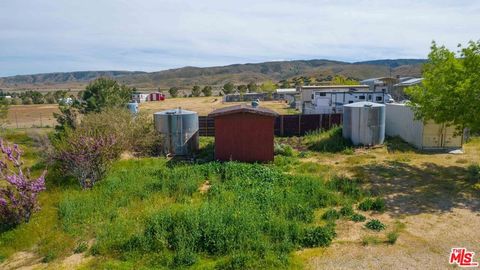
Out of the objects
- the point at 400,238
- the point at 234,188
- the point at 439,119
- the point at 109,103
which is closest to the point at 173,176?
the point at 234,188

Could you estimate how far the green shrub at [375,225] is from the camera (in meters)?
10.5

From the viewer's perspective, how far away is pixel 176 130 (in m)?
19.7

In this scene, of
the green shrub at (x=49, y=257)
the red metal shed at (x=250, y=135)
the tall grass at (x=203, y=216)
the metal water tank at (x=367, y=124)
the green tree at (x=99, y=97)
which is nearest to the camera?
the tall grass at (x=203, y=216)

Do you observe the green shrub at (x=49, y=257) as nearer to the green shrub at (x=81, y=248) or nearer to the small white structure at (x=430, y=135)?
the green shrub at (x=81, y=248)

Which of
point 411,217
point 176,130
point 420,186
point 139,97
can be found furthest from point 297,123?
point 139,97

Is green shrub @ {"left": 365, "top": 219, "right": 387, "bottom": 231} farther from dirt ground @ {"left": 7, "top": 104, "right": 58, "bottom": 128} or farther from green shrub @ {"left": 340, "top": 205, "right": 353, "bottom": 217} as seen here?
dirt ground @ {"left": 7, "top": 104, "right": 58, "bottom": 128}

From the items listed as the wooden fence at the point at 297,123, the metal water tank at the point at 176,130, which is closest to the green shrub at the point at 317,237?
the metal water tank at the point at 176,130

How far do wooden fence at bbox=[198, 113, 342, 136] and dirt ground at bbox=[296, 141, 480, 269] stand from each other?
8.47 metres

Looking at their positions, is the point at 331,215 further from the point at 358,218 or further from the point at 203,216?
the point at 203,216

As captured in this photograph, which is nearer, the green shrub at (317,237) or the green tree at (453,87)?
the green shrub at (317,237)

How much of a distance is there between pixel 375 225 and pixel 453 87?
702cm

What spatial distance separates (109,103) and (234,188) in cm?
1599

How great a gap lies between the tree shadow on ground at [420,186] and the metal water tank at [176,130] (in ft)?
28.8

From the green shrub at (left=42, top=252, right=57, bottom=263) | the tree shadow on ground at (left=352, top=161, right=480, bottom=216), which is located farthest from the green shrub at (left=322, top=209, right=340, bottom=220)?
the green shrub at (left=42, top=252, right=57, bottom=263)
